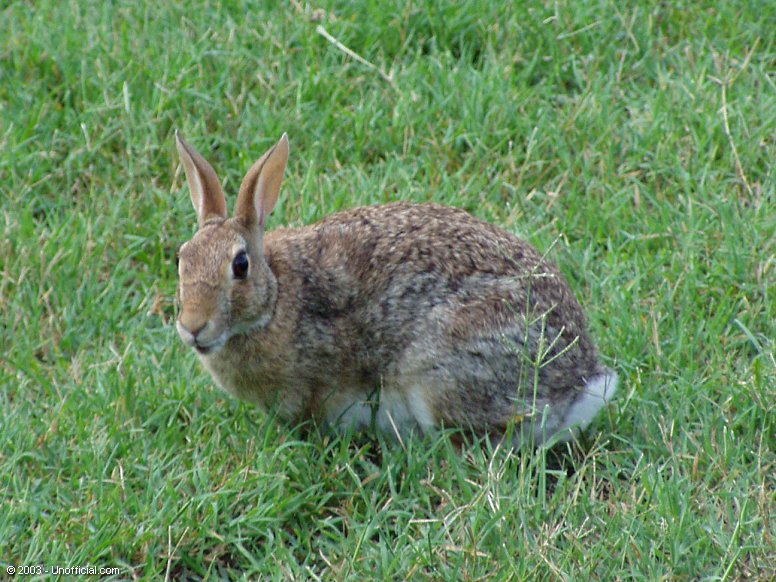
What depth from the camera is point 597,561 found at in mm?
4062

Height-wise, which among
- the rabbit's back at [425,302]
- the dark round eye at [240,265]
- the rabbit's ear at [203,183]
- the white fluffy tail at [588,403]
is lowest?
the white fluffy tail at [588,403]

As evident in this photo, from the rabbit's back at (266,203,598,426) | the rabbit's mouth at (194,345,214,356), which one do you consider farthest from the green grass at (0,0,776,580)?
the rabbit's mouth at (194,345,214,356)

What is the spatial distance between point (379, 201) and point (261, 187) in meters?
1.19

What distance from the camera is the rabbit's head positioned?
14.8ft

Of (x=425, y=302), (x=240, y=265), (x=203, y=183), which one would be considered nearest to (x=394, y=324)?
(x=425, y=302)

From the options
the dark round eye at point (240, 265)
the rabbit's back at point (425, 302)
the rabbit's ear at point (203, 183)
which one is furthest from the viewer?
the rabbit's ear at point (203, 183)

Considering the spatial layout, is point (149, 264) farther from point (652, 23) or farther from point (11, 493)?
point (652, 23)

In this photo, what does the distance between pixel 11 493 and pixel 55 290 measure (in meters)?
1.32

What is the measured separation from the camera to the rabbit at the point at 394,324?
4.73m

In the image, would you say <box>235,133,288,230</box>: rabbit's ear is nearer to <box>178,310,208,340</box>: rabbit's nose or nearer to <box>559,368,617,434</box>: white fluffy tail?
<box>178,310,208,340</box>: rabbit's nose

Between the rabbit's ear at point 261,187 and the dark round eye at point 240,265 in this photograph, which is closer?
the dark round eye at point 240,265

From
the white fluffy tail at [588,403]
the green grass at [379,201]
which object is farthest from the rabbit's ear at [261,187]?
the white fluffy tail at [588,403]

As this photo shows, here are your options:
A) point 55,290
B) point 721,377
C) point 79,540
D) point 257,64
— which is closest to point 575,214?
point 721,377

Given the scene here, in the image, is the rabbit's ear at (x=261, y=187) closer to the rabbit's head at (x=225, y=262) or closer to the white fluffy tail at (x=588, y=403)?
the rabbit's head at (x=225, y=262)
